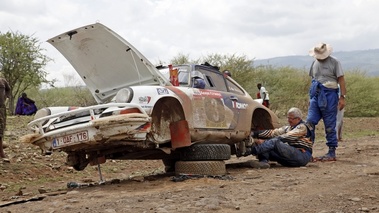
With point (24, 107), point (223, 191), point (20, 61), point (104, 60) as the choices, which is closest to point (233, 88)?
point (104, 60)

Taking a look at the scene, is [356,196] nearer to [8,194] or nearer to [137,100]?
[137,100]

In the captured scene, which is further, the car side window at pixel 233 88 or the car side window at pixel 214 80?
the car side window at pixel 233 88

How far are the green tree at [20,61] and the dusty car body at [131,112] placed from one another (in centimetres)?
2066

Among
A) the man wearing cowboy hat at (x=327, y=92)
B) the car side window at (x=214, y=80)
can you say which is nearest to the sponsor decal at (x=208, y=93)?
the car side window at (x=214, y=80)

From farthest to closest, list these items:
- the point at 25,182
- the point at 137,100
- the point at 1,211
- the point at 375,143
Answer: the point at 375,143
the point at 25,182
the point at 137,100
the point at 1,211

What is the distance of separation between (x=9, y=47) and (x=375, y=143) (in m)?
20.3

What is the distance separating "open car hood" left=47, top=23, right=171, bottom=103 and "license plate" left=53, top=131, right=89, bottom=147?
51.4 inches

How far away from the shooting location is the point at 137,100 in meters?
6.60

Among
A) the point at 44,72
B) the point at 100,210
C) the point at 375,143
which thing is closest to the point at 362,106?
the point at 44,72

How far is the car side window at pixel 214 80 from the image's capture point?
327 inches

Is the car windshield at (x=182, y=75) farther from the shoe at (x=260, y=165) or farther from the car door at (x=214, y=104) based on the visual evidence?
the shoe at (x=260, y=165)

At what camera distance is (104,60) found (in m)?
7.64

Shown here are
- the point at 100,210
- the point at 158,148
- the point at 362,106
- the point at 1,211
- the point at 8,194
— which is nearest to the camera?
the point at 100,210

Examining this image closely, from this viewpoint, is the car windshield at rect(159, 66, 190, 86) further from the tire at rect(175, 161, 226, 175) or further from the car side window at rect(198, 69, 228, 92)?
the tire at rect(175, 161, 226, 175)
